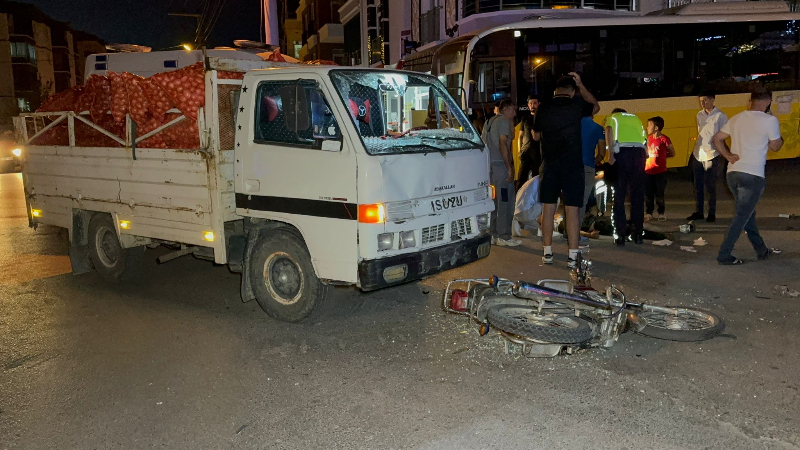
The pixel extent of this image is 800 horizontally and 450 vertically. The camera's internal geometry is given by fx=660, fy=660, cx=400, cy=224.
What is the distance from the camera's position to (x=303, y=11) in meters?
55.4

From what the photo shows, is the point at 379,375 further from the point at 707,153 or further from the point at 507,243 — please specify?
the point at 707,153

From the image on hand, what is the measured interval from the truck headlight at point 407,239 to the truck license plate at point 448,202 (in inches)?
13.5

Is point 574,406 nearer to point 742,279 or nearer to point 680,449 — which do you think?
point 680,449

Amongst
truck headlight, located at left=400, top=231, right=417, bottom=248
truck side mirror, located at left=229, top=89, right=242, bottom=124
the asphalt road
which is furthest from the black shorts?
truck side mirror, located at left=229, top=89, right=242, bottom=124

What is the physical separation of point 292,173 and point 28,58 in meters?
60.2

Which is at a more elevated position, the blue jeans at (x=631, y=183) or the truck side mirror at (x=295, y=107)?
the truck side mirror at (x=295, y=107)

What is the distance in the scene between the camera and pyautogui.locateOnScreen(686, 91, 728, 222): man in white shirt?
31.2 ft

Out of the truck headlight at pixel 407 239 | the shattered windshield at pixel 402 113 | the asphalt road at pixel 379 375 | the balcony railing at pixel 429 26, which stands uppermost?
the balcony railing at pixel 429 26

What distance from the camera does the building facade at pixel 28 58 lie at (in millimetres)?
52938

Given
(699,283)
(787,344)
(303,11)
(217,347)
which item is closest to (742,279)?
(699,283)

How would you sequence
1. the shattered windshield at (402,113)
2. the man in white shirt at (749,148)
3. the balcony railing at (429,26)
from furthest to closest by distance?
the balcony railing at (429,26)
the man in white shirt at (749,148)
the shattered windshield at (402,113)

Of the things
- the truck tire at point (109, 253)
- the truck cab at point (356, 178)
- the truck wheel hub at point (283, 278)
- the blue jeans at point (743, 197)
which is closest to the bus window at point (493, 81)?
the blue jeans at point (743, 197)

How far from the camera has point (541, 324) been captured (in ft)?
16.0

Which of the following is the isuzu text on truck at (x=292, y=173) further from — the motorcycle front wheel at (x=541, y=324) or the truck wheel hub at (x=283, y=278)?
the motorcycle front wheel at (x=541, y=324)
